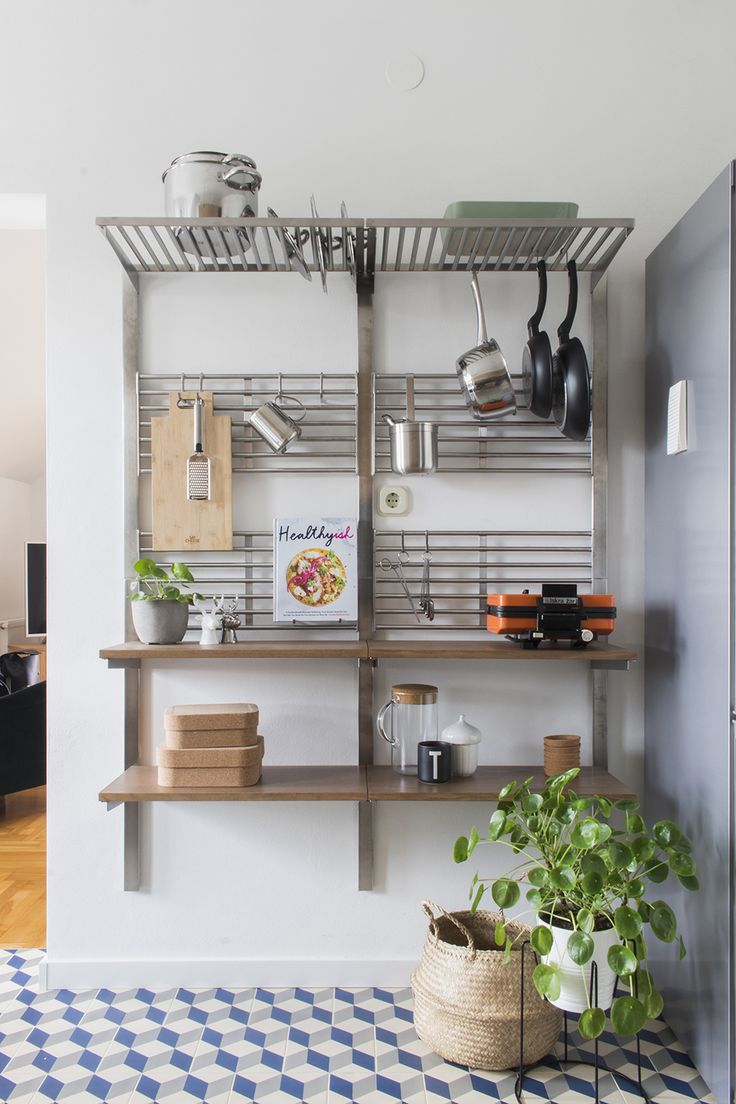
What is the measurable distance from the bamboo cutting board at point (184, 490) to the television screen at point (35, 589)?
2987mm

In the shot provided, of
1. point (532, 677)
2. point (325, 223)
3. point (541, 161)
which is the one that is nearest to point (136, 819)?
point (532, 677)

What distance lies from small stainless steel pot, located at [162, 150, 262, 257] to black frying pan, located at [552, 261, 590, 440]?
0.79 metres

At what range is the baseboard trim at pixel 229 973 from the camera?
2.18 m

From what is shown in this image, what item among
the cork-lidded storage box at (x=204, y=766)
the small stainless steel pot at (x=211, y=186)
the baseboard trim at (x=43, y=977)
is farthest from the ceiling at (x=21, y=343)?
the baseboard trim at (x=43, y=977)

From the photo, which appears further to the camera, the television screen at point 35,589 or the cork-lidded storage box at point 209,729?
the television screen at point 35,589

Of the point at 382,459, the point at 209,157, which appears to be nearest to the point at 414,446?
the point at 382,459

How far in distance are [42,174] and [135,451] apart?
760 millimetres

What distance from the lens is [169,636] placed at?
6.70 ft

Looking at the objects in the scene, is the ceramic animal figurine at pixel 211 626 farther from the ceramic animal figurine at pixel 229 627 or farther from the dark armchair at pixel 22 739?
the dark armchair at pixel 22 739

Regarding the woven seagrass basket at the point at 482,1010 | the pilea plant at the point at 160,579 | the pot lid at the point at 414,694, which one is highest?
the pilea plant at the point at 160,579

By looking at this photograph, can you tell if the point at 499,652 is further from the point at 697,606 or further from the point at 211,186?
the point at 211,186

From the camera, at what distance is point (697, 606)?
6.07 ft

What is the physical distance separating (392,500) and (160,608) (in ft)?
2.10

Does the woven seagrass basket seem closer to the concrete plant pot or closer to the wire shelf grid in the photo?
the concrete plant pot
